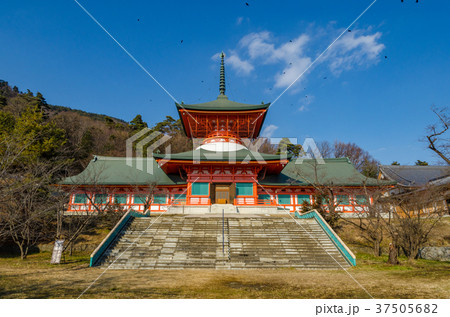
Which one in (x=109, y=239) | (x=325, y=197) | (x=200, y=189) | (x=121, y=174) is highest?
(x=121, y=174)

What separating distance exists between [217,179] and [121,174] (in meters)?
9.94

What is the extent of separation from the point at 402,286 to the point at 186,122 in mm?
21453

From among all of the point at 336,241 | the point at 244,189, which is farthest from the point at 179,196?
the point at 336,241

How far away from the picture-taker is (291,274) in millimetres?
9711

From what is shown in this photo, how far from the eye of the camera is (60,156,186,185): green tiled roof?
74.8ft

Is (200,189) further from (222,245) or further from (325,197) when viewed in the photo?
(325,197)

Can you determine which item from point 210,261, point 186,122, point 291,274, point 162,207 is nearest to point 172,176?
point 162,207

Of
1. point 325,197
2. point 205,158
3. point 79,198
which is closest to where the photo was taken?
point 325,197

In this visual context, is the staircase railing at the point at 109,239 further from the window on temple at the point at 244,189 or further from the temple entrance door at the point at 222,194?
the window on temple at the point at 244,189

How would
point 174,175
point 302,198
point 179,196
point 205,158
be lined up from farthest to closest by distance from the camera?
point 174,175
point 302,198
point 179,196
point 205,158

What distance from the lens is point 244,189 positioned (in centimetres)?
2169

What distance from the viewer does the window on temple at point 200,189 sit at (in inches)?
847

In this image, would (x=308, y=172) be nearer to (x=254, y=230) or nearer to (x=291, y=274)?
(x=254, y=230)

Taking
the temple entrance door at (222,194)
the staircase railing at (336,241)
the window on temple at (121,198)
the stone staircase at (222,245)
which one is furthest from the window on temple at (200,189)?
the staircase railing at (336,241)
